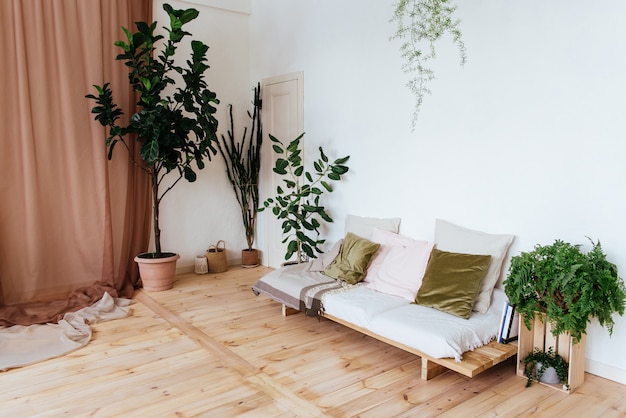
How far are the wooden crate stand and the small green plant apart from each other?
26 mm

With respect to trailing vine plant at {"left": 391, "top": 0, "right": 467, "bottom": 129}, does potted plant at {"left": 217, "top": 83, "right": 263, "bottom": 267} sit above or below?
below

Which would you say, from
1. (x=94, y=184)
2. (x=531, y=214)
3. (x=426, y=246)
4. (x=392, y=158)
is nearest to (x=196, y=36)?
(x=94, y=184)

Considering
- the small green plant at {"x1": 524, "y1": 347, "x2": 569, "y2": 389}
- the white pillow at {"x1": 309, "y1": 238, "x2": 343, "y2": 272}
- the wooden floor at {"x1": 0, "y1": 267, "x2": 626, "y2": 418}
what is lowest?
the wooden floor at {"x1": 0, "y1": 267, "x2": 626, "y2": 418}

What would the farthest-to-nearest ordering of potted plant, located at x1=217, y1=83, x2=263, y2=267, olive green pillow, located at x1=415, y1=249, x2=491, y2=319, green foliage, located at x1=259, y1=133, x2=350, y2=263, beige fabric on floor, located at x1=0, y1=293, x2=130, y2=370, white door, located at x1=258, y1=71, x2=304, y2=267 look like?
potted plant, located at x1=217, y1=83, x2=263, y2=267 → white door, located at x1=258, y1=71, x2=304, y2=267 → green foliage, located at x1=259, y1=133, x2=350, y2=263 → beige fabric on floor, located at x1=0, y1=293, x2=130, y2=370 → olive green pillow, located at x1=415, y1=249, x2=491, y2=319

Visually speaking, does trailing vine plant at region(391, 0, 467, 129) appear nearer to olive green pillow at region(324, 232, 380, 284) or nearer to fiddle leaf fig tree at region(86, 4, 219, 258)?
olive green pillow at region(324, 232, 380, 284)

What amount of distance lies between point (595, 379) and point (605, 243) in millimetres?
789

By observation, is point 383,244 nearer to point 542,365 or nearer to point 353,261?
point 353,261

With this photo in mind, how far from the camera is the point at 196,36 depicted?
5266mm

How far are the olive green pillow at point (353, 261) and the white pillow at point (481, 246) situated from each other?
0.57m

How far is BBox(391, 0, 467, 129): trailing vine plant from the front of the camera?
3.48 metres

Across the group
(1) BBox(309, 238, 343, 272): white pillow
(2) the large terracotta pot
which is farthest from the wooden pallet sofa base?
(2) the large terracotta pot

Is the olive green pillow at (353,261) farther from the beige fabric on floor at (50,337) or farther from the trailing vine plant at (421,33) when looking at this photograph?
the beige fabric on floor at (50,337)

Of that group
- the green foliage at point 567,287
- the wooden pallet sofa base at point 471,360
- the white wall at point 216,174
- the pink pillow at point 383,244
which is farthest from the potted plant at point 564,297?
the white wall at point 216,174

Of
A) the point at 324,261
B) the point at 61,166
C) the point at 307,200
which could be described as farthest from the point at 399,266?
the point at 61,166
